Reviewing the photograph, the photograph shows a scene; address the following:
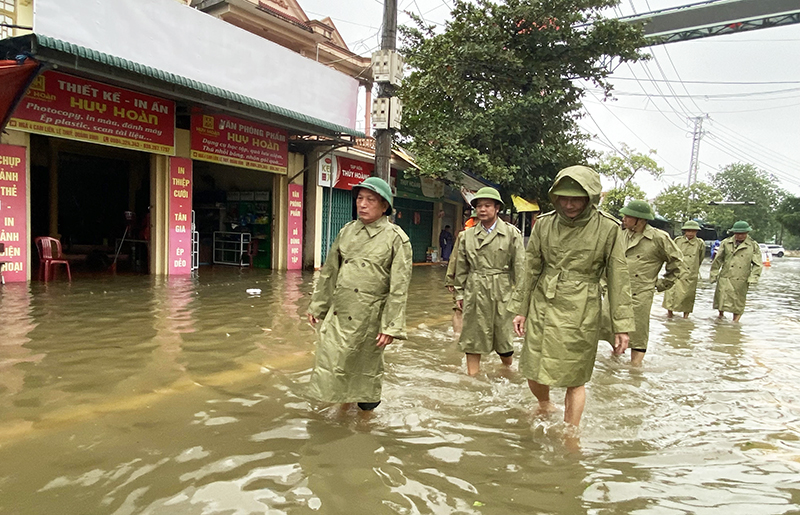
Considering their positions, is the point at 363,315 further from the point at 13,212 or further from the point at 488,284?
the point at 13,212

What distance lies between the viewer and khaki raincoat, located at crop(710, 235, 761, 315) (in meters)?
8.95

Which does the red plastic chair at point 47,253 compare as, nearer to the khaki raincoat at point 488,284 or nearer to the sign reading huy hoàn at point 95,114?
the sign reading huy hoàn at point 95,114

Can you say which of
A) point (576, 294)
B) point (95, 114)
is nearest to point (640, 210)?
point (576, 294)

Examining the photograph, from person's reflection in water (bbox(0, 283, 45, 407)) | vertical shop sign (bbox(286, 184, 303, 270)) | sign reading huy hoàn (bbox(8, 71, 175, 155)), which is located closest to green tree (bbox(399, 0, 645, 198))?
vertical shop sign (bbox(286, 184, 303, 270))

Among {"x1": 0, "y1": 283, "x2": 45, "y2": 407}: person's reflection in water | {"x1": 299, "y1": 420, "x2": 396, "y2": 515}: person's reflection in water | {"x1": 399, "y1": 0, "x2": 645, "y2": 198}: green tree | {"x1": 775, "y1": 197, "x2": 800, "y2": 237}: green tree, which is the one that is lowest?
{"x1": 299, "y1": 420, "x2": 396, "y2": 515}: person's reflection in water

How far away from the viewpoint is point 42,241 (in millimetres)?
9148

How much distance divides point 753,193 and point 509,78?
6015 centimetres

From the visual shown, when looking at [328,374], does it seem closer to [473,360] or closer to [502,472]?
[502,472]

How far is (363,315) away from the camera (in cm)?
347

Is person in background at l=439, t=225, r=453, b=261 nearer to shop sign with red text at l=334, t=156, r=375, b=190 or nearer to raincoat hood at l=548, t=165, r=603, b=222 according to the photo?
shop sign with red text at l=334, t=156, r=375, b=190

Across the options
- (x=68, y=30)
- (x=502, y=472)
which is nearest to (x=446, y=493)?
(x=502, y=472)

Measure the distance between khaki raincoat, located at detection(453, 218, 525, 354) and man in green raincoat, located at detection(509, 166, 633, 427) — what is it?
1289 millimetres

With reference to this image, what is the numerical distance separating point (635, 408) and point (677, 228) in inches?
1458

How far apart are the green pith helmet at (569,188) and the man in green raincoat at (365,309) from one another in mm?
1044
